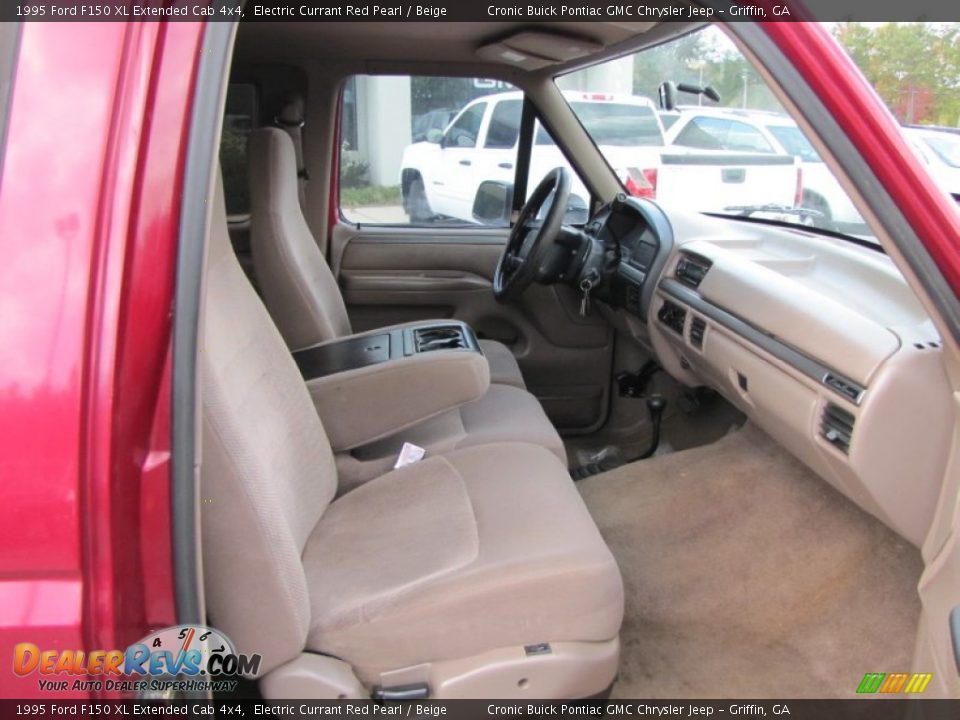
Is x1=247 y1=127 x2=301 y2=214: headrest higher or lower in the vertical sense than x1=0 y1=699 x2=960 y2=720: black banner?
higher

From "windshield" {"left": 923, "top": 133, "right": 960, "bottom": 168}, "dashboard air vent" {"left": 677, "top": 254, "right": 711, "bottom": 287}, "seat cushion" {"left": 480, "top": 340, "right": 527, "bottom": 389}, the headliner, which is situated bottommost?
"seat cushion" {"left": 480, "top": 340, "right": 527, "bottom": 389}

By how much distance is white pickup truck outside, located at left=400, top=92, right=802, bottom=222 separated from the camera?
96.4 inches

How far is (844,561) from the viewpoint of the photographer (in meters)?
1.81

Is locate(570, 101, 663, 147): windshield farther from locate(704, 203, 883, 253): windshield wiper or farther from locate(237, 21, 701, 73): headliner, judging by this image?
locate(704, 203, 883, 253): windshield wiper

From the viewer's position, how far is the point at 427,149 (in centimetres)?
318

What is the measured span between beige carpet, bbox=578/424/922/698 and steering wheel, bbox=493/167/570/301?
0.74m

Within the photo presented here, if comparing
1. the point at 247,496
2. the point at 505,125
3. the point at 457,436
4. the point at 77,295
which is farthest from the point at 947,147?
the point at 505,125

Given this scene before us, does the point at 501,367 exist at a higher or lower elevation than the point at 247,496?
lower

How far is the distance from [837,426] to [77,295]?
49.2 inches

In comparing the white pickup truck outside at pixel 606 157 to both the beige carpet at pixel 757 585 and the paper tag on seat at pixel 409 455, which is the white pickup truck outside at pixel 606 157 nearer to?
the beige carpet at pixel 757 585

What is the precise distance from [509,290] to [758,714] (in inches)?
55.0

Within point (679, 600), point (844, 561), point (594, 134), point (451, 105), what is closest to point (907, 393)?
point (844, 561)

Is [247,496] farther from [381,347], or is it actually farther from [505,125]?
[505,125]

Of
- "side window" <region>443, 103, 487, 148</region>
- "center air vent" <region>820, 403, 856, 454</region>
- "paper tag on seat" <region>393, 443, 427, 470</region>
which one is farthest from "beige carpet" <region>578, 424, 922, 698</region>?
"side window" <region>443, 103, 487, 148</region>
